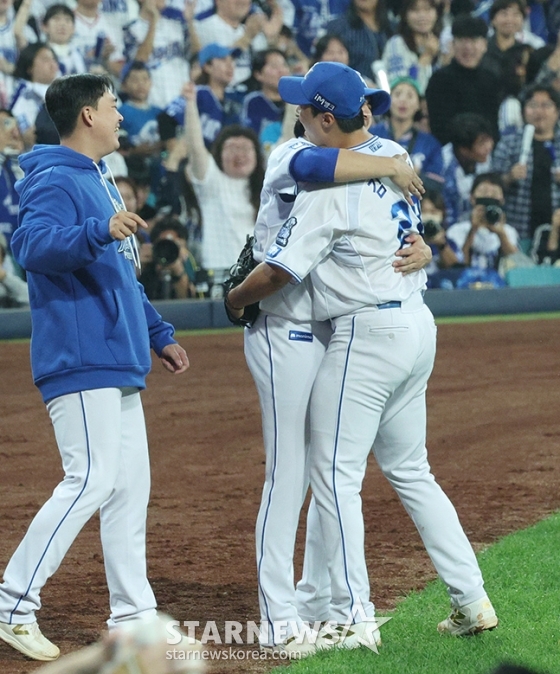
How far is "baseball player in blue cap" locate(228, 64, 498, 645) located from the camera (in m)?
2.78

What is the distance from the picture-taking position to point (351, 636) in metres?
2.88

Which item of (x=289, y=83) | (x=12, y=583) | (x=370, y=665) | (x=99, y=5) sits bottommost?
(x=370, y=665)

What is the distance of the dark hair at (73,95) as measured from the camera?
9.51 feet

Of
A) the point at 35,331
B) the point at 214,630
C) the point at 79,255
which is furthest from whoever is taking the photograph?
the point at 214,630

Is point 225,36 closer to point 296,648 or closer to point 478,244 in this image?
point 478,244

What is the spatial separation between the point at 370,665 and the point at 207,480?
9.86 feet

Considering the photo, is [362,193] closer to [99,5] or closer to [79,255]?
[79,255]

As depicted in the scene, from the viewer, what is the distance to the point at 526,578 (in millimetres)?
3711

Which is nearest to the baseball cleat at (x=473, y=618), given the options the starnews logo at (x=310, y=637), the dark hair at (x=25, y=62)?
the starnews logo at (x=310, y=637)

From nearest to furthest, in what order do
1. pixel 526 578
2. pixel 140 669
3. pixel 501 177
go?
pixel 140 669
pixel 526 578
pixel 501 177

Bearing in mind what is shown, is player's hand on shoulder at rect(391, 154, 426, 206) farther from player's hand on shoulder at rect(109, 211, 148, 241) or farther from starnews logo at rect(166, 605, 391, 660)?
starnews logo at rect(166, 605, 391, 660)

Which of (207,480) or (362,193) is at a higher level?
(362,193)

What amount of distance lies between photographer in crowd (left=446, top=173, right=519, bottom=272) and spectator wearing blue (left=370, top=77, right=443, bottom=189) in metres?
0.65

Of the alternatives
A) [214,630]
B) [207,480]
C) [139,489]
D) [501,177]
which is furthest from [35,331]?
[501,177]
